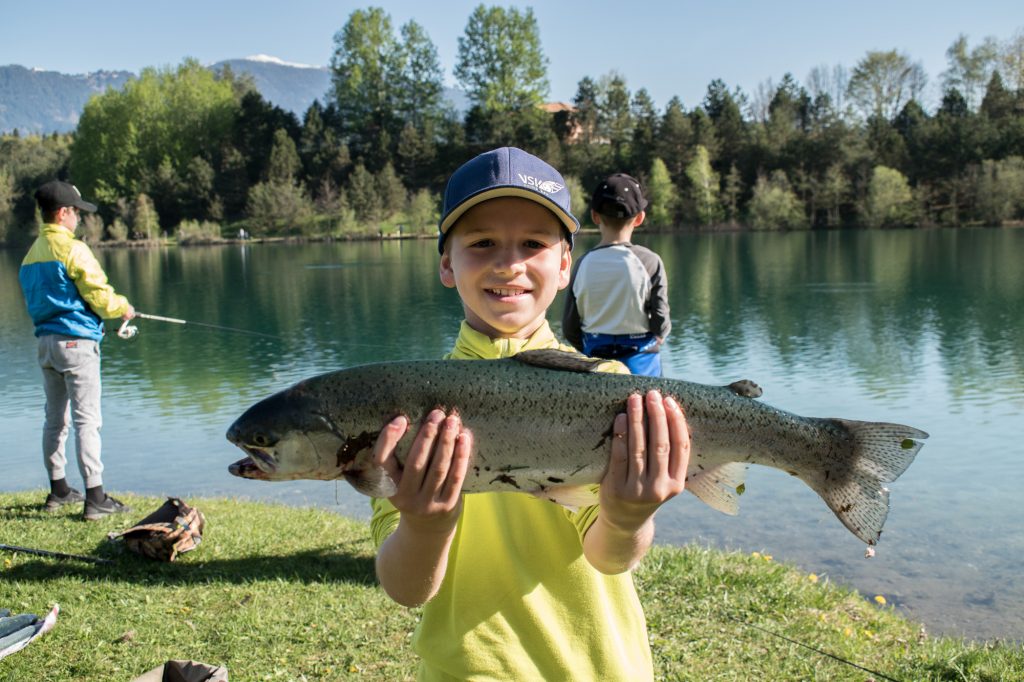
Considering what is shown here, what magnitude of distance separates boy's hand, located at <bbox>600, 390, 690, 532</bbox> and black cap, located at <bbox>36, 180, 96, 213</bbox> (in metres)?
7.76

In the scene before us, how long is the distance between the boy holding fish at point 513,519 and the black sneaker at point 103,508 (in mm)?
6681

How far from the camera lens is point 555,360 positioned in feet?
8.68

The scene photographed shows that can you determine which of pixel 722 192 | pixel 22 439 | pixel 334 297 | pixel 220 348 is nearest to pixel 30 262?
pixel 22 439

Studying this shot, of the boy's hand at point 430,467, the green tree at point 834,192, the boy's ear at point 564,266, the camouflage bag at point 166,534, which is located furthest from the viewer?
the green tree at point 834,192

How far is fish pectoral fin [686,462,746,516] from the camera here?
2.79m

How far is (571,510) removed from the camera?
2.70 m

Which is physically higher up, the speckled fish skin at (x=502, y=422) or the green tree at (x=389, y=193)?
the green tree at (x=389, y=193)

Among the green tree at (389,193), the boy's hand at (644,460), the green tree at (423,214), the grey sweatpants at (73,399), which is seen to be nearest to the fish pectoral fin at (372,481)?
the boy's hand at (644,460)

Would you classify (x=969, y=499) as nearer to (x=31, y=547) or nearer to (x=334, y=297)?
(x=31, y=547)

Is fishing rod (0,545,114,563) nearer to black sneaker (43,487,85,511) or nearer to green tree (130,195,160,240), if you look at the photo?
black sneaker (43,487,85,511)

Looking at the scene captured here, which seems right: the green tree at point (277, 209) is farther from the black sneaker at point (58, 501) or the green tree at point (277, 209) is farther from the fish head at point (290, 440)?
the fish head at point (290, 440)

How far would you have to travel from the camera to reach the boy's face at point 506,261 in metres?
2.86

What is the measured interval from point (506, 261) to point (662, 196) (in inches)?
3909

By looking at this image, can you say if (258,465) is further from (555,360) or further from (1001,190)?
(1001,190)
